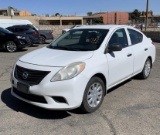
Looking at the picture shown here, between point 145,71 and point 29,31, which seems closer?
point 145,71

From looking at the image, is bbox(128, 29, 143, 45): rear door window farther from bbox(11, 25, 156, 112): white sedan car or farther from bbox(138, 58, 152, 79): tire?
bbox(138, 58, 152, 79): tire

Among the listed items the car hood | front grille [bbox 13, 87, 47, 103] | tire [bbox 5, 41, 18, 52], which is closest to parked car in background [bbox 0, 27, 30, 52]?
tire [bbox 5, 41, 18, 52]

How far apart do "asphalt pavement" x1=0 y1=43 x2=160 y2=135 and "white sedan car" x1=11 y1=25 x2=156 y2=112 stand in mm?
271

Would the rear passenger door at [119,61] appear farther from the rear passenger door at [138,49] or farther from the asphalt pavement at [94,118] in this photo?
the asphalt pavement at [94,118]

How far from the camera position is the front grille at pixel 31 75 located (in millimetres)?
4387

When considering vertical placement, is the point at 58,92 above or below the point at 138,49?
below

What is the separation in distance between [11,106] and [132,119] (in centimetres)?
235

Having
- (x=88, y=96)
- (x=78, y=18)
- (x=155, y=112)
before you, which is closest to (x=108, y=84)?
(x=88, y=96)

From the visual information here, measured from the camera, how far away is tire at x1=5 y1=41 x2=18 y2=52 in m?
14.1

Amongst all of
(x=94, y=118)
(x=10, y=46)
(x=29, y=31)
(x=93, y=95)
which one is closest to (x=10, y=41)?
(x=10, y=46)

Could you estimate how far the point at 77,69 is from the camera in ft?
14.6

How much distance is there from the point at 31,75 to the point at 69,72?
0.67 meters

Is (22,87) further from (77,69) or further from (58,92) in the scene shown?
(77,69)

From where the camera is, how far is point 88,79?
178 inches
